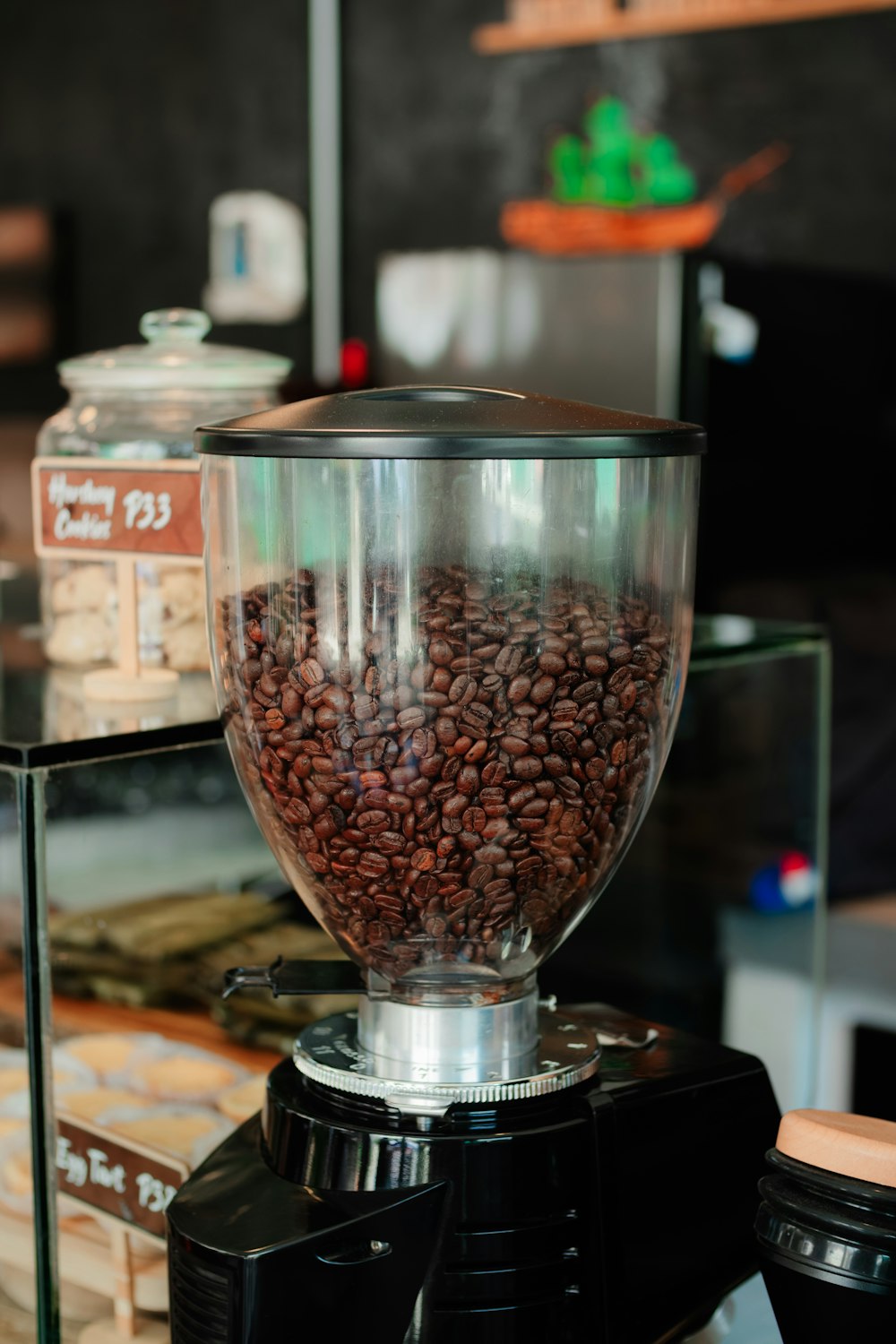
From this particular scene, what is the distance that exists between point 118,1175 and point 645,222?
8.47ft

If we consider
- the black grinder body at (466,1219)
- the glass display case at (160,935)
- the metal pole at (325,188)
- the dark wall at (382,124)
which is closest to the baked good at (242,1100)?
the glass display case at (160,935)

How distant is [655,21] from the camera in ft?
10.4

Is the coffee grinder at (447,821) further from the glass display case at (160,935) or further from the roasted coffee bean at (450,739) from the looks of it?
the glass display case at (160,935)

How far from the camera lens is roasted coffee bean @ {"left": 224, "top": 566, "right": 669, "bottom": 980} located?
663 millimetres

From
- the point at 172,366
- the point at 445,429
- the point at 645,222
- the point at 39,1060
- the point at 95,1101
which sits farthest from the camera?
the point at 645,222

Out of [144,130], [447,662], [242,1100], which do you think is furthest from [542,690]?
[144,130]

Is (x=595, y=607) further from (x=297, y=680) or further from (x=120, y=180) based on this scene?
(x=120, y=180)

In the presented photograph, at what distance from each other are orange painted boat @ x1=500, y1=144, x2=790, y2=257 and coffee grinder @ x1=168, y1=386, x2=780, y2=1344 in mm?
2492

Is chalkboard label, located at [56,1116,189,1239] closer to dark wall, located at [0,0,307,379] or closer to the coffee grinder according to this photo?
the coffee grinder

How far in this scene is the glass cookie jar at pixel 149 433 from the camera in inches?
38.3

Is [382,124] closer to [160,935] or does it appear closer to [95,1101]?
[160,935]

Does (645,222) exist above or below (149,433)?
above

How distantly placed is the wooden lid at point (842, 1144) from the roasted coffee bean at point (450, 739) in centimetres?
15

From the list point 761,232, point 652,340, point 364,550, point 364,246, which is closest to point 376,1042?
point 364,550
